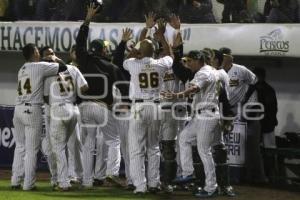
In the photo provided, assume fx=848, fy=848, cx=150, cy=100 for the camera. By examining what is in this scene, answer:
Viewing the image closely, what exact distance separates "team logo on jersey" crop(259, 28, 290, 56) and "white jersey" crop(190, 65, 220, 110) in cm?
279

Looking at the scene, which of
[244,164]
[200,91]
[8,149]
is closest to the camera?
[200,91]

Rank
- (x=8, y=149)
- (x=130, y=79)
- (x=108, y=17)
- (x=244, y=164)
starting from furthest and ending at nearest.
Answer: (x=108, y=17) < (x=8, y=149) < (x=244, y=164) < (x=130, y=79)

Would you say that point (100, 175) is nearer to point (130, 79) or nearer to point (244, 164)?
point (130, 79)

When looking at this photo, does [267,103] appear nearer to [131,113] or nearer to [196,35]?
[196,35]

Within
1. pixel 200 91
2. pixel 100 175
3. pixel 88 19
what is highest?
pixel 88 19

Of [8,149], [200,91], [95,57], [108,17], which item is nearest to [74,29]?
[108,17]

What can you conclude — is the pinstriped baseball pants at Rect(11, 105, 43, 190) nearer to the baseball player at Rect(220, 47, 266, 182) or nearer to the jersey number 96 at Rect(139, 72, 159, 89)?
the jersey number 96 at Rect(139, 72, 159, 89)

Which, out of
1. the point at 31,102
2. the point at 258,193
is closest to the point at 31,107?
the point at 31,102

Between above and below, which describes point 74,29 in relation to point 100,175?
above

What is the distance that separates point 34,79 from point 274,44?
4.48 meters

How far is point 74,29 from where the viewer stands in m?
16.4

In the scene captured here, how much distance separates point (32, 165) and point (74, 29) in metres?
5.14

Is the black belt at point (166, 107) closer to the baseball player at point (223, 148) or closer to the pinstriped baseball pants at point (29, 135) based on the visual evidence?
the baseball player at point (223, 148)

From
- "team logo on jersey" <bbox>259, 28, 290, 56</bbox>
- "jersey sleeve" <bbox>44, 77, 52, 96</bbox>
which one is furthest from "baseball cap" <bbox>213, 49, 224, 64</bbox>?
"jersey sleeve" <bbox>44, 77, 52, 96</bbox>
